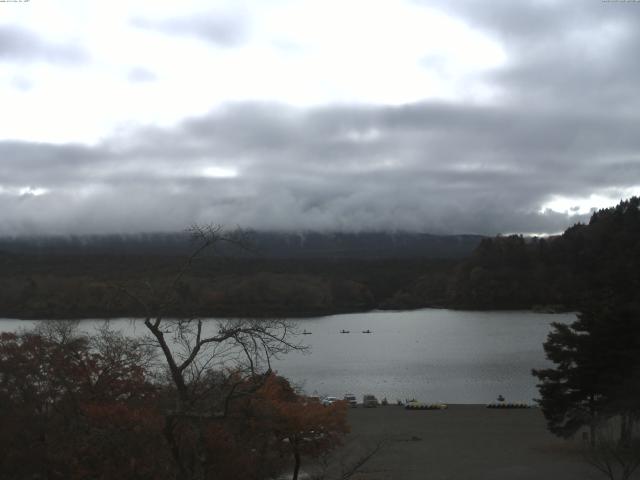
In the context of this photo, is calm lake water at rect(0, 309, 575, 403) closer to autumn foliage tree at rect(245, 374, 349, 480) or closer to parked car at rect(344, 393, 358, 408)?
parked car at rect(344, 393, 358, 408)

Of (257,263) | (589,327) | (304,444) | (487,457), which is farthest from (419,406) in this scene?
(257,263)

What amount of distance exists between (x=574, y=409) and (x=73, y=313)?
46543 mm

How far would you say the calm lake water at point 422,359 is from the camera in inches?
1501

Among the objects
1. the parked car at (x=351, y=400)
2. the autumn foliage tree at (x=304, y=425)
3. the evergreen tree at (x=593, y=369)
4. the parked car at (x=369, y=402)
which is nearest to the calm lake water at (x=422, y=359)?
the parked car at (x=351, y=400)

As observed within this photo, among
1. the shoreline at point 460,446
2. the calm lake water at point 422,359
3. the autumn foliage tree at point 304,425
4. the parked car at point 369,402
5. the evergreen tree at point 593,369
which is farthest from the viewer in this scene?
the calm lake water at point 422,359

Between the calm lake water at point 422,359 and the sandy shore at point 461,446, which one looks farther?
the calm lake water at point 422,359

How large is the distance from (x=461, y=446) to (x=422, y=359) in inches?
1133

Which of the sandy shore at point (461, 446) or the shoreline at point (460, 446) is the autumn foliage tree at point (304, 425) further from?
the sandy shore at point (461, 446)

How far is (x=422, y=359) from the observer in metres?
51.8

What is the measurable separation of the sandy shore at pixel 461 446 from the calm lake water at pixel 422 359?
4.57 meters

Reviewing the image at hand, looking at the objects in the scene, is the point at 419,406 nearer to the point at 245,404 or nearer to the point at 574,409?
the point at 574,409

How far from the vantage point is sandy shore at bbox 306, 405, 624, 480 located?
19016 mm

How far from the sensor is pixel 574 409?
20.1 meters

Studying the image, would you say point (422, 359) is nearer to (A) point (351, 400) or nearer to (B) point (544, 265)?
(A) point (351, 400)
